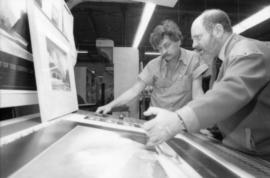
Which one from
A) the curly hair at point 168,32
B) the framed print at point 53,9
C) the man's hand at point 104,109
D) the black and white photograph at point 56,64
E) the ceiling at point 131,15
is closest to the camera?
the black and white photograph at point 56,64

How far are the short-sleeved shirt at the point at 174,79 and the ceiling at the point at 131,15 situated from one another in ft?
10.2

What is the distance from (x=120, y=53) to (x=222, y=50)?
4.40 metres

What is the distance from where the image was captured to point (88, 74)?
25.2ft

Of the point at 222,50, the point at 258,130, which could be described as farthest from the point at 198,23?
the point at 258,130

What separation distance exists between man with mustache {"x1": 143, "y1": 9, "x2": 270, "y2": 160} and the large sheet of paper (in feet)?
0.35

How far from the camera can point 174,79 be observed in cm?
202

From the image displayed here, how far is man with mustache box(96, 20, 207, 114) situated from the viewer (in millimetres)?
1947

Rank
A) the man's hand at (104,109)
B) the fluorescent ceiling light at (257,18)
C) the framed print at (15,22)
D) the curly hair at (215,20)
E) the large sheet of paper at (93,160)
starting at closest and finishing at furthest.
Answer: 1. the large sheet of paper at (93,160)
2. the framed print at (15,22)
3. the curly hair at (215,20)
4. the man's hand at (104,109)
5. the fluorescent ceiling light at (257,18)

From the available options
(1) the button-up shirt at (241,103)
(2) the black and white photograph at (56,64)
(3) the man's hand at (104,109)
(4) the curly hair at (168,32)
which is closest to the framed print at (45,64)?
(2) the black and white photograph at (56,64)

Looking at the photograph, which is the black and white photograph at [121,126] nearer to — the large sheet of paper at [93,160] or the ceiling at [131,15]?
the large sheet of paper at [93,160]

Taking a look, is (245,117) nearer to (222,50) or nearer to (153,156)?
(222,50)

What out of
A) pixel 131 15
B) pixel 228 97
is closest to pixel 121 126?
pixel 228 97

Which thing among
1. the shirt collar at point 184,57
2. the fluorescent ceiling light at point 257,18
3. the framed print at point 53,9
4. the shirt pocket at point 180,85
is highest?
the fluorescent ceiling light at point 257,18

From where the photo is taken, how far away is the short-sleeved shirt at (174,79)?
6.49 ft
